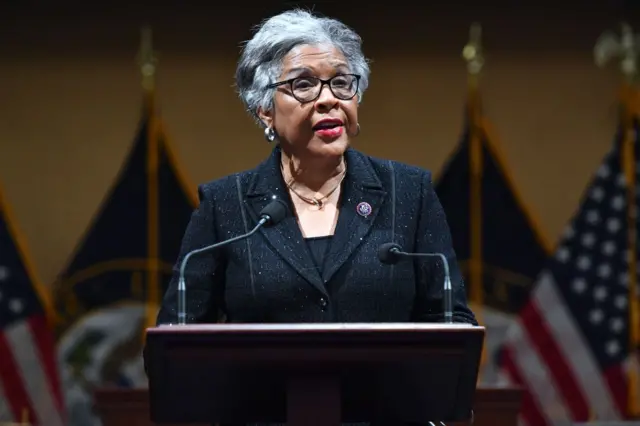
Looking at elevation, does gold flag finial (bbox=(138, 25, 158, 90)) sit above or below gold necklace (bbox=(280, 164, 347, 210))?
below

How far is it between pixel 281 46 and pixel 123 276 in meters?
3.98

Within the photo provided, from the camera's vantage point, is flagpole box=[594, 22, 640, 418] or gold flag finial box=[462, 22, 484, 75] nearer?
flagpole box=[594, 22, 640, 418]

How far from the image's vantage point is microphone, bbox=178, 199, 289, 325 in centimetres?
272

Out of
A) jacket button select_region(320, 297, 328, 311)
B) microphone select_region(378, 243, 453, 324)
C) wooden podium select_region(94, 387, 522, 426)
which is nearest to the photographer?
microphone select_region(378, 243, 453, 324)

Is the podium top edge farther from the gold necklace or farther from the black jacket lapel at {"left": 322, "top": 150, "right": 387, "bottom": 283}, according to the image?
the gold necklace

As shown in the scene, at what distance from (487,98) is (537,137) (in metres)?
0.36

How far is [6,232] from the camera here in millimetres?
6836

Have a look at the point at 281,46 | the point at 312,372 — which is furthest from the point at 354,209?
the point at 312,372

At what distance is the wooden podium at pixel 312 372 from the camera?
7.64 feet

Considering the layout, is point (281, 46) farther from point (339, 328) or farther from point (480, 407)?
point (480, 407)

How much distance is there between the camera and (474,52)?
275 inches

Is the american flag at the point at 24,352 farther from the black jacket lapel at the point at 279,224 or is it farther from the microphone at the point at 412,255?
the microphone at the point at 412,255

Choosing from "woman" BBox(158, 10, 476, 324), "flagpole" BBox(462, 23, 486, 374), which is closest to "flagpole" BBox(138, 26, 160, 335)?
"flagpole" BBox(462, 23, 486, 374)

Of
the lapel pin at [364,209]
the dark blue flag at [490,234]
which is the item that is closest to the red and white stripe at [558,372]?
the dark blue flag at [490,234]
